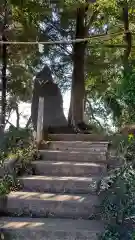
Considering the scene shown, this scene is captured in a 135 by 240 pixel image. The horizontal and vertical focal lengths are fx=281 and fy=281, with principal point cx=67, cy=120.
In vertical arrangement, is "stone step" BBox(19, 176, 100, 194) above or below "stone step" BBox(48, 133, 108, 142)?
below

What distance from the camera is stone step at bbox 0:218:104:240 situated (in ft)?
8.99

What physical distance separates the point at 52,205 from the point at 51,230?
49 cm

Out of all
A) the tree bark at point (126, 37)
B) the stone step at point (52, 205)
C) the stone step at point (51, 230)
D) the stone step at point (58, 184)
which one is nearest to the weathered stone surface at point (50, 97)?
the tree bark at point (126, 37)

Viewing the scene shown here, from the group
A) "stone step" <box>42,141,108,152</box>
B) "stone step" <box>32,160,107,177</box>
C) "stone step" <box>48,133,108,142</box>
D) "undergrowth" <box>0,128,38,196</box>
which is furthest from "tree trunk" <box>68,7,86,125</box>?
"stone step" <box>32,160,107,177</box>

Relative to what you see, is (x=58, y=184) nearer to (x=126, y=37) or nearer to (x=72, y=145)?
(x=72, y=145)

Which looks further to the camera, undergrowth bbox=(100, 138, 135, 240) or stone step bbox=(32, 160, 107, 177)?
stone step bbox=(32, 160, 107, 177)

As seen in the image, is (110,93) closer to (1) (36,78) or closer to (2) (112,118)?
(2) (112,118)

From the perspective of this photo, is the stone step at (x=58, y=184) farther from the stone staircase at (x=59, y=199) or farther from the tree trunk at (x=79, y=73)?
the tree trunk at (x=79, y=73)

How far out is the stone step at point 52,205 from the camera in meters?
3.22

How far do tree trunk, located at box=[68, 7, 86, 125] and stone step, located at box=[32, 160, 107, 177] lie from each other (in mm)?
2562

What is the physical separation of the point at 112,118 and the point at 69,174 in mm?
2380

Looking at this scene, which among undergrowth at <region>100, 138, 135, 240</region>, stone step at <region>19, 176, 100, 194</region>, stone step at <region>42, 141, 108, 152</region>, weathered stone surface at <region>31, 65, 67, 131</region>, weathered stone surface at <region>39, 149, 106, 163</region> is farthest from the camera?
weathered stone surface at <region>31, 65, 67, 131</region>

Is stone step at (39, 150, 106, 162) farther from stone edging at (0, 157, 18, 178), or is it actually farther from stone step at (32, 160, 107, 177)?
stone edging at (0, 157, 18, 178)

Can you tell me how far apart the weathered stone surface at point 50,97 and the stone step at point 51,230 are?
3.71m
